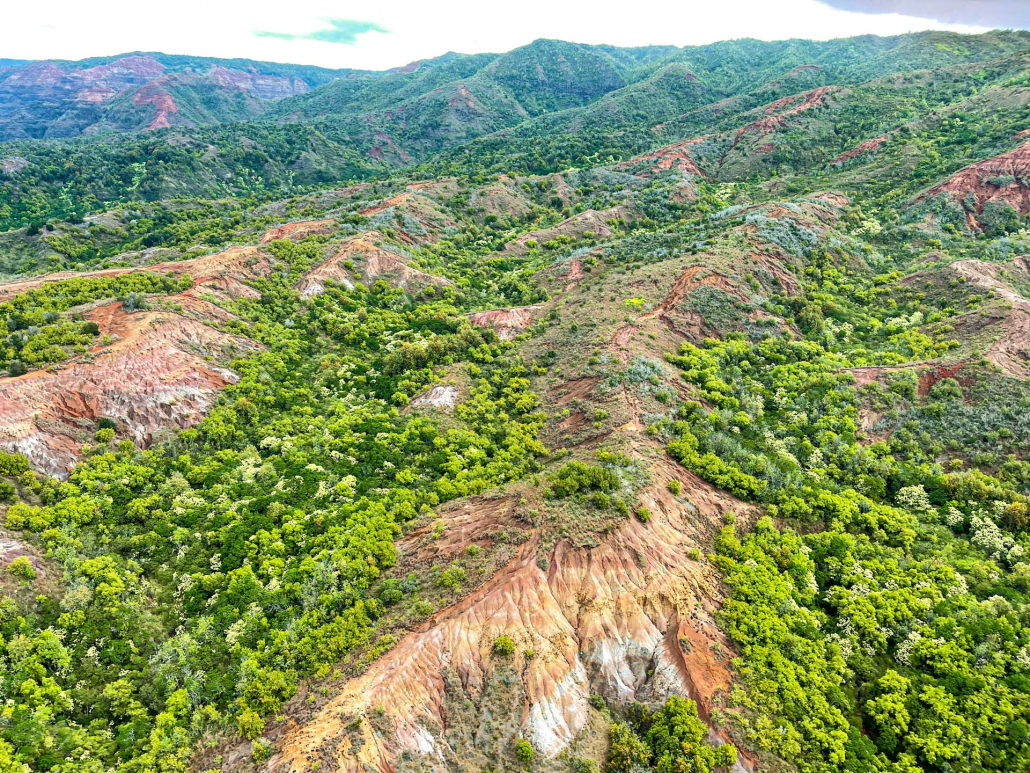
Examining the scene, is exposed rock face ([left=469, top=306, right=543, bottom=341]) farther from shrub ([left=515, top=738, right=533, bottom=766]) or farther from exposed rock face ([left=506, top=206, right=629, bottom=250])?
shrub ([left=515, top=738, right=533, bottom=766])

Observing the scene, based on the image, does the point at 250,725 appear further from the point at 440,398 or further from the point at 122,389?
the point at 440,398

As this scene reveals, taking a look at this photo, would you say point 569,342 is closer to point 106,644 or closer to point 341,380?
point 341,380

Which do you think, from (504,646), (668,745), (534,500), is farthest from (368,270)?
(668,745)

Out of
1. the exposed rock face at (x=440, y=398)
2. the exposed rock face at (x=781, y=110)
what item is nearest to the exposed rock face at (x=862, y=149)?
the exposed rock face at (x=781, y=110)

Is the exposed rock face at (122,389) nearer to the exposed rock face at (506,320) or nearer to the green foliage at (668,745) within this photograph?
the exposed rock face at (506,320)

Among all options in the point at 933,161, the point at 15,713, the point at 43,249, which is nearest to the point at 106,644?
the point at 15,713

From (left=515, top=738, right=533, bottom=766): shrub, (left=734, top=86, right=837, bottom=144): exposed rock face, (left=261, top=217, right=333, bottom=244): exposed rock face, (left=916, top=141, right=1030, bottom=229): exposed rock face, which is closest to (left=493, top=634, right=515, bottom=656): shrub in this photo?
(left=515, top=738, right=533, bottom=766): shrub
